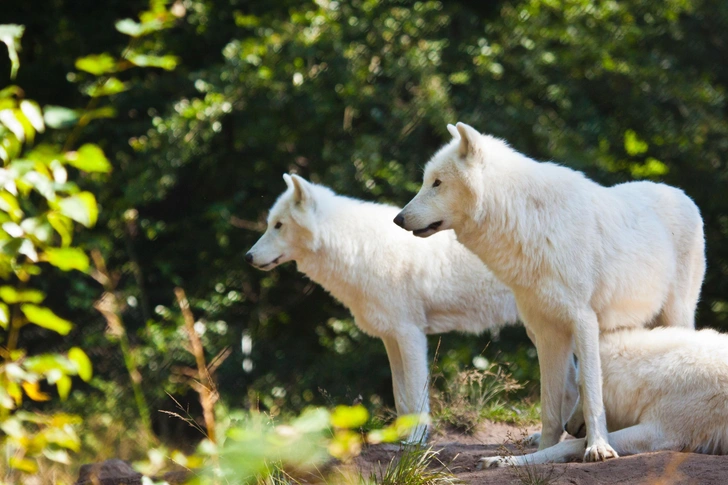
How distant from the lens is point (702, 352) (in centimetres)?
399

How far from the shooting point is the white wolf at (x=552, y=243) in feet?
13.6

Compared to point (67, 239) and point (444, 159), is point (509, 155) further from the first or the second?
point (67, 239)

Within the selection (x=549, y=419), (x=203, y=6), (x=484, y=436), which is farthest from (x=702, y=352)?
(x=203, y=6)

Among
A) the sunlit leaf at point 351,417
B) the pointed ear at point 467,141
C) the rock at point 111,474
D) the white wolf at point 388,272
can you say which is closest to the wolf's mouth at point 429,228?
the pointed ear at point 467,141

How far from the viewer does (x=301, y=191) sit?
236 inches

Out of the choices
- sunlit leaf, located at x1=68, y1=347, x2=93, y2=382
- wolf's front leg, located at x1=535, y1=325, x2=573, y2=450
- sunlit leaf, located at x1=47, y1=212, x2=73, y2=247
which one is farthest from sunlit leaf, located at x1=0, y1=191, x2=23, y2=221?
wolf's front leg, located at x1=535, y1=325, x2=573, y2=450

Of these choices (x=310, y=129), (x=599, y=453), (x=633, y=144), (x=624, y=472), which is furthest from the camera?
(x=633, y=144)

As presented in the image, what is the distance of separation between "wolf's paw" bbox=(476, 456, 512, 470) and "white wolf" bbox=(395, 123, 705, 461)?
0.49m

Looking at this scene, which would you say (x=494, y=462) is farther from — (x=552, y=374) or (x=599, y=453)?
(x=552, y=374)

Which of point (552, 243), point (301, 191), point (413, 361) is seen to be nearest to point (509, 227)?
point (552, 243)

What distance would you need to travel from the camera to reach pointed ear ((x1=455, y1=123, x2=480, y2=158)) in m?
4.26

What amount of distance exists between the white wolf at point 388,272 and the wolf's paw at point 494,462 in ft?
5.11

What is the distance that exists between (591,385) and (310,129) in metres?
7.68

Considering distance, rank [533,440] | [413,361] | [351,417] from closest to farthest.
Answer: [351,417]
[533,440]
[413,361]
